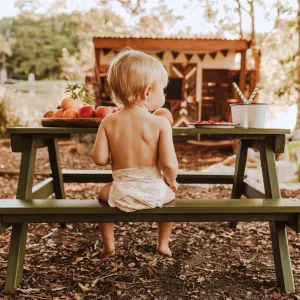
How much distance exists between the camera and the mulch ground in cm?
280

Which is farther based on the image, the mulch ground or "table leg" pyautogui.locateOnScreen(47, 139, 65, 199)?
"table leg" pyautogui.locateOnScreen(47, 139, 65, 199)

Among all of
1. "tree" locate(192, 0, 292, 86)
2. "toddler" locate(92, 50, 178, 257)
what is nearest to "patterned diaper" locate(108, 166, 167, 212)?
"toddler" locate(92, 50, 178, 257)

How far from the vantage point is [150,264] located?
325 centimetres

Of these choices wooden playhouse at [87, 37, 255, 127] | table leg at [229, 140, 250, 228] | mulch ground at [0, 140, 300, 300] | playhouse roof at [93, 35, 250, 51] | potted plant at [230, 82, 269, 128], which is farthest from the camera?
wooden playhouse at [87, 37, 255, 127]

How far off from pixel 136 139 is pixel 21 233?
39.1 inches

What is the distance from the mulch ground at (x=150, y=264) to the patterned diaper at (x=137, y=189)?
22.6 inches

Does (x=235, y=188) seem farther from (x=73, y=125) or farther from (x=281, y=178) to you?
(x=281, y=178)

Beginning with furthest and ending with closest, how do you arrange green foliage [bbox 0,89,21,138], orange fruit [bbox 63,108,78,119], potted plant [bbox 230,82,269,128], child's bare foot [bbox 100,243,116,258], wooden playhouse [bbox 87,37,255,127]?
green foliage [bbox 0,89,21,138]
wooden playhouse [bbox 87,37,255,127]
child's bare foot [bbox 100,243,116,258]
orange fruit [bbox 63,108,78,119]
potted plant [bbox 230,82,269,128]

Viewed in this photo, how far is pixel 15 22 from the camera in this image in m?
36.2

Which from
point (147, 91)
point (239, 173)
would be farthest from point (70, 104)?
point (239, 173)

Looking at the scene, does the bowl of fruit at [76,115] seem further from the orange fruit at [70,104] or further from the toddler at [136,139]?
the toddler at [136,139]

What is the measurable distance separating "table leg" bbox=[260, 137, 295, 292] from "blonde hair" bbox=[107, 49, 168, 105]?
99cm

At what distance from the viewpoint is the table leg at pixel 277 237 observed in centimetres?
285

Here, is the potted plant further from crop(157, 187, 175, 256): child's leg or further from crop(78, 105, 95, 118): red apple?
crop(78, 105, 95, 118): red apple
